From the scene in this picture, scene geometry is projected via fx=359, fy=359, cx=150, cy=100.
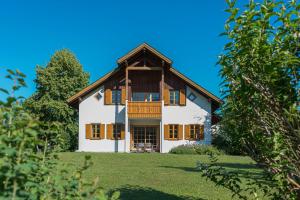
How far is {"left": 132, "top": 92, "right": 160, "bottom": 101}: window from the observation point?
27.6 meters

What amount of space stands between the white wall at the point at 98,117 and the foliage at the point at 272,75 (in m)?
24.3

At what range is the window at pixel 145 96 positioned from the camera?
90.5 ft

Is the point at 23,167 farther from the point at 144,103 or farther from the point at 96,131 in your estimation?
the point at 96,131

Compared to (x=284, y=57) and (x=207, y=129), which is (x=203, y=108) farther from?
(x=284, y=57)

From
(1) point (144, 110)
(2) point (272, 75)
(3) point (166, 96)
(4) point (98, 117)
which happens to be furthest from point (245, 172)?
(4) point (98, 117)

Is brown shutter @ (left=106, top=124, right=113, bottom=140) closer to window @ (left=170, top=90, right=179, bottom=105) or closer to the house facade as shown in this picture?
the house facade

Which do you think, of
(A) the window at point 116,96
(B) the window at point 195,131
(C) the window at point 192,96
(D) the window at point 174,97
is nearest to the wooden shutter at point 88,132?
→ (A) the window at point 116,96

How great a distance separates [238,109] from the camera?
342cm

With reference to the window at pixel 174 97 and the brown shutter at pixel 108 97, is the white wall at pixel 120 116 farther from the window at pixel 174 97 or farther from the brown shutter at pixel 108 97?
the window at pixel 174 97

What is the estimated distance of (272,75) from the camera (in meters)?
2.86

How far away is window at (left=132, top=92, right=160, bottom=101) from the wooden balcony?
1.14 metres

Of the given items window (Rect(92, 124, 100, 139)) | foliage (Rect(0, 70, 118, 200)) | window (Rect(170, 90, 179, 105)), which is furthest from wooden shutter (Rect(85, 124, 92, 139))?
foliage (Rect(0, 70, 118, 200))

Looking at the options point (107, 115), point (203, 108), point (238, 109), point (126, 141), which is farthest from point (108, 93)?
point (238, 109)

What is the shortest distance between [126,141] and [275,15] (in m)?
24.4
